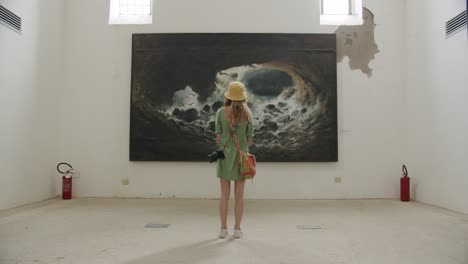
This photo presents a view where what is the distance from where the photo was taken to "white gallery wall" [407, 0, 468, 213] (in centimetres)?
468

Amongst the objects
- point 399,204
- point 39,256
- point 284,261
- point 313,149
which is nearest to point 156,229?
point 39,256

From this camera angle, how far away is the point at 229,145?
3.43m

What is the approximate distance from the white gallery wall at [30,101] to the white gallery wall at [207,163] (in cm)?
28

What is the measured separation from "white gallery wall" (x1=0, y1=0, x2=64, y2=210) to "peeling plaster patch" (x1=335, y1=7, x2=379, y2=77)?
4663mm

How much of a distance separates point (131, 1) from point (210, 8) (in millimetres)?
1493

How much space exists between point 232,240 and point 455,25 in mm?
4043

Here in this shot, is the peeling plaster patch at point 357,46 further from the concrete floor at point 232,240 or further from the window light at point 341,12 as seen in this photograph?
the concrete floor at point 232,240

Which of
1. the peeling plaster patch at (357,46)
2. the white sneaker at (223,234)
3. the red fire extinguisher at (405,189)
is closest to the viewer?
the white sneaker at (223,234)

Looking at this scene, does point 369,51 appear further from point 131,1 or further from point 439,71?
point 131,1

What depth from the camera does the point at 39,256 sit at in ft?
9.10

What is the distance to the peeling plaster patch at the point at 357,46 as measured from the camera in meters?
6.09

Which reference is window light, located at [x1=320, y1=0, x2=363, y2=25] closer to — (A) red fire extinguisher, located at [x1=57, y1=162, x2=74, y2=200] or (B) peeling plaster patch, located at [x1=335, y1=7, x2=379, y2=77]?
(B) peeling plaster patch, located at [x1=335, y1=7, x2=379, y2=77]

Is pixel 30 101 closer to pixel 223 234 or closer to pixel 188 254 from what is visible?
pixel 223 234

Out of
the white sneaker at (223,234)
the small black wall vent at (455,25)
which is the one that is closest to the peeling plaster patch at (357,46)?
the small black wall vent at (455,25)
